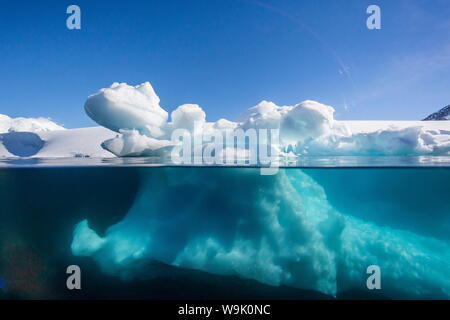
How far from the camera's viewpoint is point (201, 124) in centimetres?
1018

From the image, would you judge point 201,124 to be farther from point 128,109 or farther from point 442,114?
point 442,114

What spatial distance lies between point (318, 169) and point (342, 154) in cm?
359

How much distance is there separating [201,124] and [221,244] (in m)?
5.62

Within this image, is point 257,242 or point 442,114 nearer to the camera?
point 257,242

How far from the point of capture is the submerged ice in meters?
6.23

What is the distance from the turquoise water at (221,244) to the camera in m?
6.21

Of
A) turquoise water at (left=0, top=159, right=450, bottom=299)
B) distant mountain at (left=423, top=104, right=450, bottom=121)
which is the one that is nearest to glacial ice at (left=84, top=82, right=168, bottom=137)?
turquoise water at (left=0, top=159, right=450, bottom=299)

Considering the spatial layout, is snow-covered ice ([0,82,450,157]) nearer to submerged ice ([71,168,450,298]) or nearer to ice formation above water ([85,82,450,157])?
ice formation above water ([85,82,450,157])

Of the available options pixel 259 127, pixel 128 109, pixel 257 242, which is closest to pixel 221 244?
pixel 257 242

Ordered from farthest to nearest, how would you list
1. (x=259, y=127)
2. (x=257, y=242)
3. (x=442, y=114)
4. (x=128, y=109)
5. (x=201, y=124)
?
(x=442, y=114), (x=201, y=124), (x=259, y=127), (x=128, y=109), (x=257, y=242)

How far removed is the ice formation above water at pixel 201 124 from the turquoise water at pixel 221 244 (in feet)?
5.02

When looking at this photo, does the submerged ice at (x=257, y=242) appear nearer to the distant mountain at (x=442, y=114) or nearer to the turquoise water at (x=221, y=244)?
the turquoise water at (x=221, y=244)

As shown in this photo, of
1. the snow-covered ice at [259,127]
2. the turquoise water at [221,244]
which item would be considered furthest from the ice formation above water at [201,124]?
the turquoise water at [221,244]

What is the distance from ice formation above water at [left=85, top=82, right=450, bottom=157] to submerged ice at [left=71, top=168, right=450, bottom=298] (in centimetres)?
271
